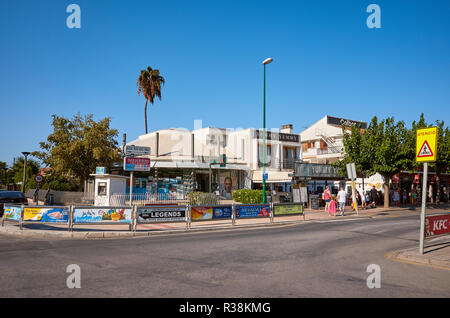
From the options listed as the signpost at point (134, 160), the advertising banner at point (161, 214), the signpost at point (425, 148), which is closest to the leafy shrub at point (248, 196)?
the signpost at point (134, 160)

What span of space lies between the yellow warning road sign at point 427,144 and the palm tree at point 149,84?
3638 cm

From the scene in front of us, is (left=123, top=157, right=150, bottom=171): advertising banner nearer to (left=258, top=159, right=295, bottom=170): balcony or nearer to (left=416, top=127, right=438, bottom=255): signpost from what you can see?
(left=416, top=127, right=438, bottom=255): signpost

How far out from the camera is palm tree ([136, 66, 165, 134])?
41.6 meters

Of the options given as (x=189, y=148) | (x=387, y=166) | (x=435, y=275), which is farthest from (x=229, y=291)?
(x=189, y=148)

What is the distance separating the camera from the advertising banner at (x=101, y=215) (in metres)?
13.6

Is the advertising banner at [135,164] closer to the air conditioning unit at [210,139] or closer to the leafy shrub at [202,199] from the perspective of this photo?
the leafy shrub at [202,199]

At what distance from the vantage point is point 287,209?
19062 millimetres

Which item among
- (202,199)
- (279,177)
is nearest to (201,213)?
(202,199)

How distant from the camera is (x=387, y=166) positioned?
27.0 meters

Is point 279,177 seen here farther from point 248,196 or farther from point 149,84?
point 149,84

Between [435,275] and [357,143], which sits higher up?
[357,143]

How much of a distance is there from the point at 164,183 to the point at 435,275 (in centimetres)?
2949

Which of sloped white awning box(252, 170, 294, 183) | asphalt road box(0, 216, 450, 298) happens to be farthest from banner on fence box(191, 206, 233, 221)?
sloped white awning box(252, 170, 294, 183)
